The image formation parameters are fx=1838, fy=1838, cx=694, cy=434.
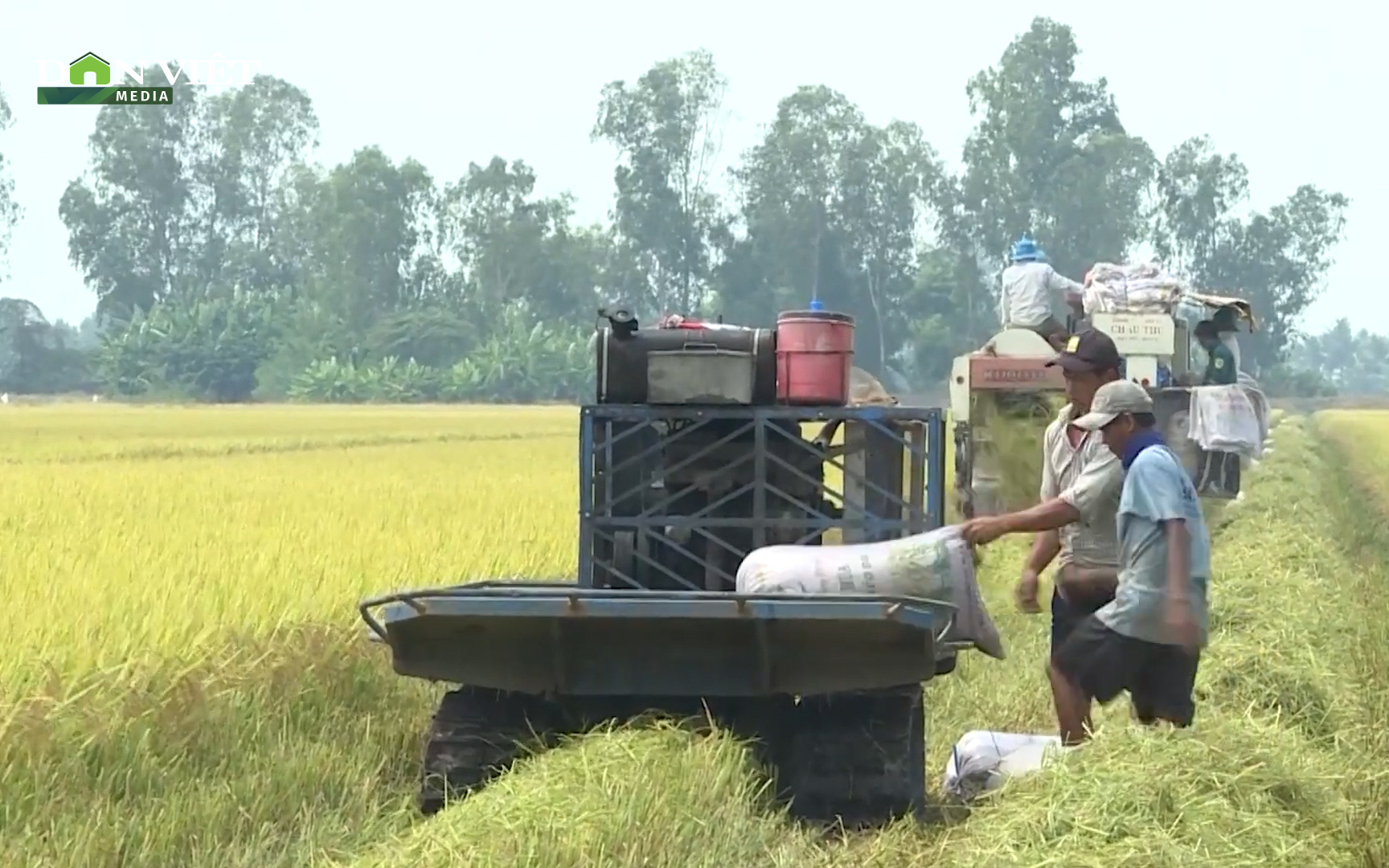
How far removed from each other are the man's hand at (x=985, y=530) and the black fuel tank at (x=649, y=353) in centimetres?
151

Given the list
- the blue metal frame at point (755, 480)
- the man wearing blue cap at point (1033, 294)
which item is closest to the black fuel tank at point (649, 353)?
the blue metal frame at point (755, 480)

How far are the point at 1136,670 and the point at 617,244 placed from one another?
7416 cm

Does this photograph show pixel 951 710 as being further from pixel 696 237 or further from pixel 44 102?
pixel 696 237

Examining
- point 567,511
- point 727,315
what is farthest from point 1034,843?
point 727,315

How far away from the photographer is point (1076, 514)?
19.8ft

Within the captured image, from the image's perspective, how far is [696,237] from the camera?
7788 centimetres

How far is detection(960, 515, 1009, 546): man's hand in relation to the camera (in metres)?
5.88

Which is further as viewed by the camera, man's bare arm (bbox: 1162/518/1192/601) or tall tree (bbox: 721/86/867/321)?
tall tree (bbox: 721/86/867/321)

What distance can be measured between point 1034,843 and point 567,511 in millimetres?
8330

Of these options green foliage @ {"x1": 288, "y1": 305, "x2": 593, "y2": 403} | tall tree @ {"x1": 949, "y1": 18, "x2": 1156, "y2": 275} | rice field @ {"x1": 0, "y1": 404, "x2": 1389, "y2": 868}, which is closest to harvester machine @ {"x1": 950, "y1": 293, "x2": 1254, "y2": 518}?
rice field @ {"x1": 0, "y1": 404, "x2": 1389, "y2": 868}

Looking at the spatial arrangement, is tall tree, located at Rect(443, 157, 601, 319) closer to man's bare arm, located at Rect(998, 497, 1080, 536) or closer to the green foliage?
the green foliage

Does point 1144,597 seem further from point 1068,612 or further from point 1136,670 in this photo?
point 1068,612

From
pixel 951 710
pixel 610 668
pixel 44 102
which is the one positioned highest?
pixel 44 102

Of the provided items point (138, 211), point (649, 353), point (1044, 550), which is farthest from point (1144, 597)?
point (138, 211)
